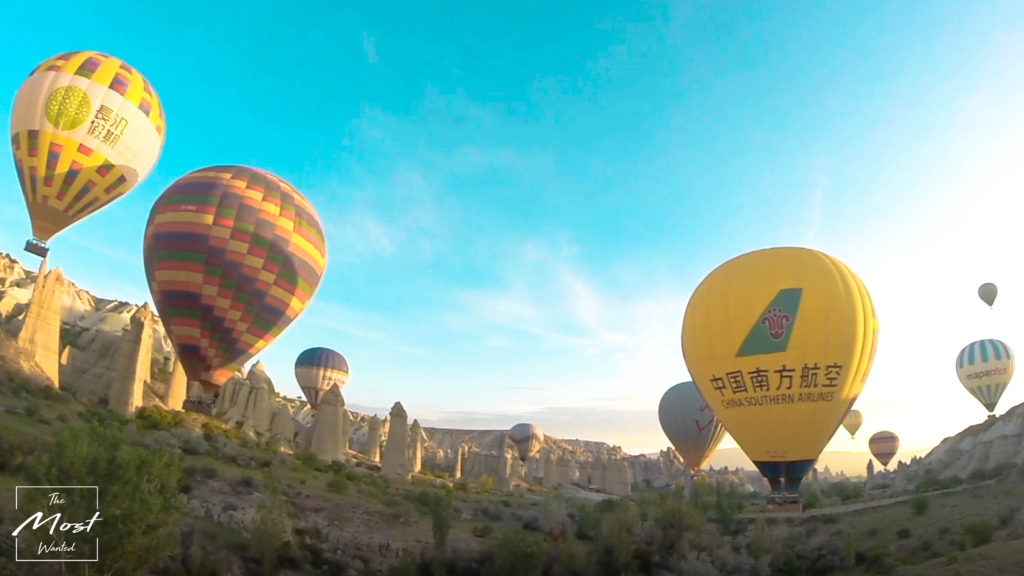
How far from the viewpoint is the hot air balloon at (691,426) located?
6378 cm

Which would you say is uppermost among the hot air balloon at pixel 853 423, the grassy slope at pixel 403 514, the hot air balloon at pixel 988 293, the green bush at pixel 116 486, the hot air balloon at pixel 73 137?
the hot air balloon at pixel 988 293

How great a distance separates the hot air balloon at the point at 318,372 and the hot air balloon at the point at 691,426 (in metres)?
37.4

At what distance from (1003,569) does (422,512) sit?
21.9 meters

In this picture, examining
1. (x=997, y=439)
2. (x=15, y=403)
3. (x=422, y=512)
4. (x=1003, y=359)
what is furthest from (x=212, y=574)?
(x=1003, y=359)

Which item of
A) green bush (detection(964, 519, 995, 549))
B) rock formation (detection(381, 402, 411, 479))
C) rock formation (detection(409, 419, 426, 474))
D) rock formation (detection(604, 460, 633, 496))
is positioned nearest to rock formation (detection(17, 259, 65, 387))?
rock formation (detection(381, 402, 411, 479))

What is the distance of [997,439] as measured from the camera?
6125 centimetres

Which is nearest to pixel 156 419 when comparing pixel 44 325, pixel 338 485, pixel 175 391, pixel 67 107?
pixel 175 391

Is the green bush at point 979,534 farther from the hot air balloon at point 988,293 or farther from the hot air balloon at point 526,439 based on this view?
the hot air balloon at point 526,439

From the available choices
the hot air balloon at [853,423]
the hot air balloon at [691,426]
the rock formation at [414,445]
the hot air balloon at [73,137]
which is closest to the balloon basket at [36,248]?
the hot air balloon at [73,137]

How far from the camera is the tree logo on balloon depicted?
106 ft

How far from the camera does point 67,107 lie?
32500mm

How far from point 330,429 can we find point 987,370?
70580mm

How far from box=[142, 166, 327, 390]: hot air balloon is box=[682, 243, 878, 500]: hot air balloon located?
23.9m

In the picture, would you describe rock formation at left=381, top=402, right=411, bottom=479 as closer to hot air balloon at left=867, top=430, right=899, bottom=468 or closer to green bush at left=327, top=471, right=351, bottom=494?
green bush at left=327, top=471, right=351, bottom=494
